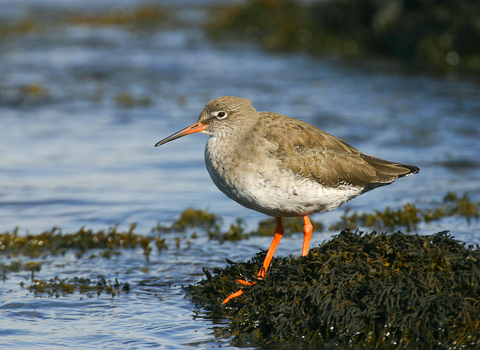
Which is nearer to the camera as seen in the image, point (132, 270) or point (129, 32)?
point (132, 270)

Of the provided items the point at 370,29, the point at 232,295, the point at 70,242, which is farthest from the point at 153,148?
the point at 370,29

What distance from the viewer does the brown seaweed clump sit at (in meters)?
4.76

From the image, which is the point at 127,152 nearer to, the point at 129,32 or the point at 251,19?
the point at 251,19

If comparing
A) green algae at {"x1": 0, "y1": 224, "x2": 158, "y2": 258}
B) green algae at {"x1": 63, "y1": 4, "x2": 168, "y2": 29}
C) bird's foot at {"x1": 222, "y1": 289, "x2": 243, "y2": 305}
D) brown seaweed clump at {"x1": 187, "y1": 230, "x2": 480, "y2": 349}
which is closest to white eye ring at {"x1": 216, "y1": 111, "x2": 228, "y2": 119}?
brown seaweed clump at {"x1": 187, "y1": 230, "x2": 480, "y2": 349}

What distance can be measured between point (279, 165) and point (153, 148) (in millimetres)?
6654

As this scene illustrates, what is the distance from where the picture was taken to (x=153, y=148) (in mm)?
12031

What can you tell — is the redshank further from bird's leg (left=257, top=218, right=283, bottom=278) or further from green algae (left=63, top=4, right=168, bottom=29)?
green algae (left=63, top=4, right=168, bottom=29)

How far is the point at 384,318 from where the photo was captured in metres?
4.85

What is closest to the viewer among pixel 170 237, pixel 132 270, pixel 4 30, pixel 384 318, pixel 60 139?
pixel 384 318

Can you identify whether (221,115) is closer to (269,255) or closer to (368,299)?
(269,255)

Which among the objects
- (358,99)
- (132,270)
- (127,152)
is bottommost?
(132,270)

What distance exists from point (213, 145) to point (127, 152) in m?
5.94

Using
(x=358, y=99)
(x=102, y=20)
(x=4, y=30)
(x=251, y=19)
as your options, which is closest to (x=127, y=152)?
(x=358, y=99)

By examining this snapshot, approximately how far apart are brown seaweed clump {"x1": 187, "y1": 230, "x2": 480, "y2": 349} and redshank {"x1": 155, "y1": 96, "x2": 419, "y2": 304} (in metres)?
0.49
